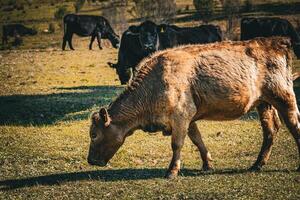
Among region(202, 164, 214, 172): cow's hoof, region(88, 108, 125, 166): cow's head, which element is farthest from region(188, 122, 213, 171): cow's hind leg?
region(88, 108, 125, 166): cow's head

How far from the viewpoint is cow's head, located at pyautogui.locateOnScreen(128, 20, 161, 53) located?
2039 centimetres

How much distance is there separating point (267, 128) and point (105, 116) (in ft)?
10.9

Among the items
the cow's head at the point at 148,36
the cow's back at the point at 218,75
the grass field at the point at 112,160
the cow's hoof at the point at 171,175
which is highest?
the cow's back at the point at 218,75

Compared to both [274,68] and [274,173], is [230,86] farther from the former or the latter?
[274,173]

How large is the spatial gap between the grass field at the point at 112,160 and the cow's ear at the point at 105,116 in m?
1.10

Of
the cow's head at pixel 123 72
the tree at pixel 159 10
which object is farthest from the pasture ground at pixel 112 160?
the tree at pixel 159 10

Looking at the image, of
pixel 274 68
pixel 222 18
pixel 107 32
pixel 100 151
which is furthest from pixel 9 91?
pixel 222 18

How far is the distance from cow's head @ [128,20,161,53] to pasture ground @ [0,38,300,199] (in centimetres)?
238

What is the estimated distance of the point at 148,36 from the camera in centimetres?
2066

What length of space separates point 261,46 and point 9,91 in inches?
568

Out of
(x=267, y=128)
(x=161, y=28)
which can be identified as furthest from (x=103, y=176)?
(x=161, y=28)

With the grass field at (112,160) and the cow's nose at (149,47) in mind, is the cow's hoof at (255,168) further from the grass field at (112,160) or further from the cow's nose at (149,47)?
the cow's nose at (149,47)

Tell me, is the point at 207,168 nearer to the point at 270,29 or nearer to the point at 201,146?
the point at 201,146

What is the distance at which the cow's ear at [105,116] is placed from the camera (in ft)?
30.3
